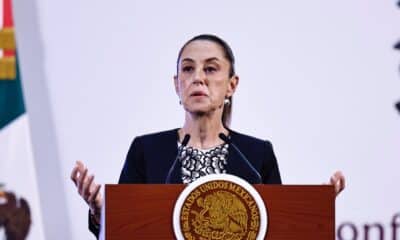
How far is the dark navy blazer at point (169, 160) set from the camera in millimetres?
2326

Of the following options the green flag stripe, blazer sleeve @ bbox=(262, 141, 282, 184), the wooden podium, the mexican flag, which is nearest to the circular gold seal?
the wooden podium

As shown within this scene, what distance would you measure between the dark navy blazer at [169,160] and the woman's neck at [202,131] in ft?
0.16

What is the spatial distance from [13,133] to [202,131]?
3.13 feet

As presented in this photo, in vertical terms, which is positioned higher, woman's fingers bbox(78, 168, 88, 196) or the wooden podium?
woman's fingers bbox(78, 168, 88, 196)

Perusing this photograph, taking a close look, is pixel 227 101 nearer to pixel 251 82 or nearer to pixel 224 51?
pixel 224 51

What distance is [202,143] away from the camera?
95.9 inches

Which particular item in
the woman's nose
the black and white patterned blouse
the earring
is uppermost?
the woman's nose

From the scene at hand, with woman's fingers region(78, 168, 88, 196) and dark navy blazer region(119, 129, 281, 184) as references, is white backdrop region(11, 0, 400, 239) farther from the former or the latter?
woman's fingers region(78, 168, 88, 196)

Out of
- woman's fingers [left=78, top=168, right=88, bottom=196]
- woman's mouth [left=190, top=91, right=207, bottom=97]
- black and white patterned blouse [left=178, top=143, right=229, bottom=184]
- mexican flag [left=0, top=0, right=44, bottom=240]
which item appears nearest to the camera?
woman's fingers [left=78, top=168, right=88, bottom=196]

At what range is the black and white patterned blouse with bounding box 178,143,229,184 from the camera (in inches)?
90.4

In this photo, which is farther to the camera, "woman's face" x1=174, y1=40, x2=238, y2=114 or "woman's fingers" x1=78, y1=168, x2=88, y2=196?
"woman's face" x1=174, y1=40, x2=238, y2=114

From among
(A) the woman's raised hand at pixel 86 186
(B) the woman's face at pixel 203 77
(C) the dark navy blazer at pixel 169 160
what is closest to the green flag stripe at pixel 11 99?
(C) the dark navy blazer at pixel 169 160

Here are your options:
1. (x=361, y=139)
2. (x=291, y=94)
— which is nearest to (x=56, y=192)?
(x=291, y=94)

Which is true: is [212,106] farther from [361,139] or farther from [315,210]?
[361,139]
